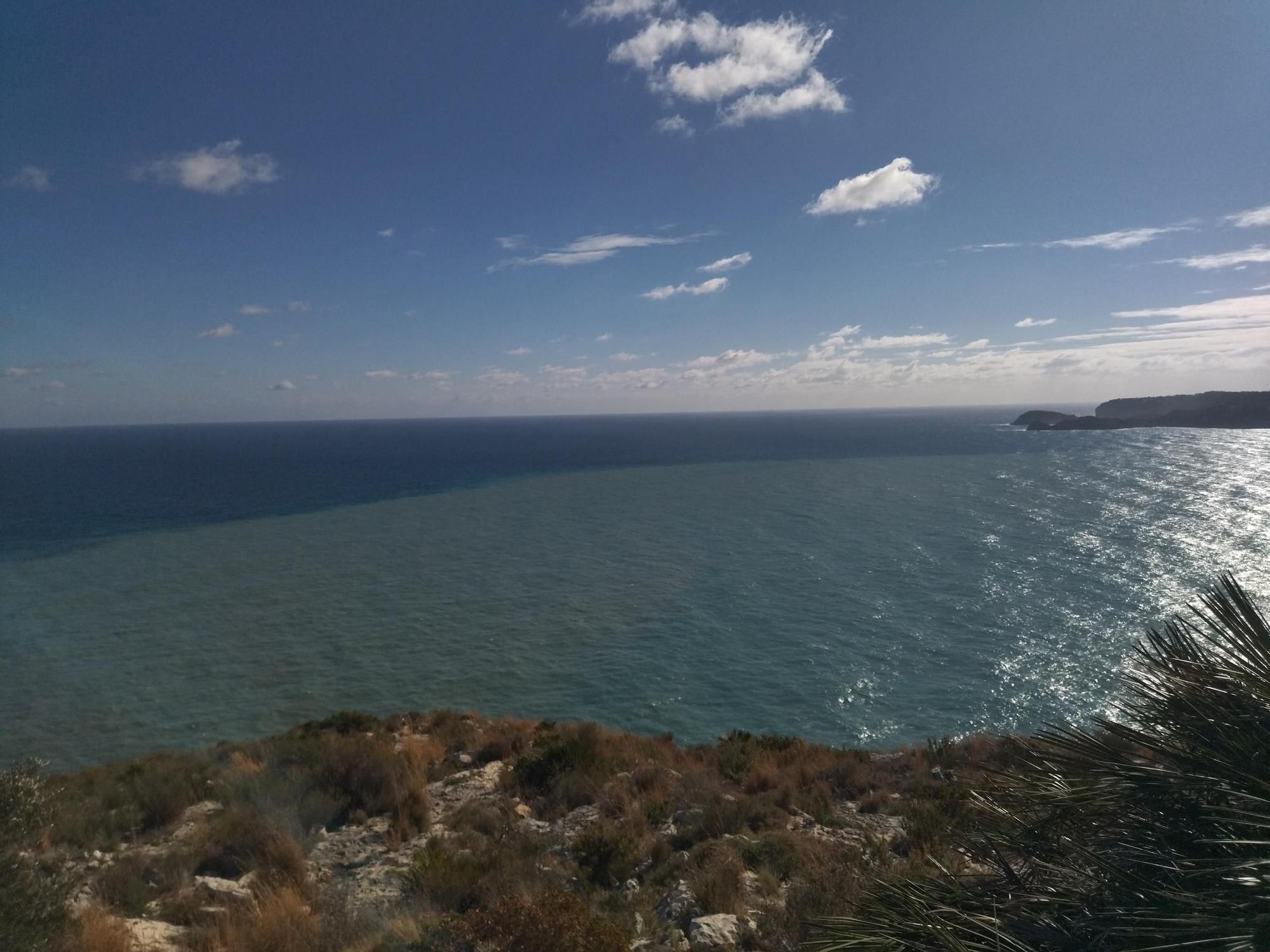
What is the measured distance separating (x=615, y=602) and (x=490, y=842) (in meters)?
22.1

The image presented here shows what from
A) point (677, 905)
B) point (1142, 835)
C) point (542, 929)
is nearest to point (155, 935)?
point (542, 929)

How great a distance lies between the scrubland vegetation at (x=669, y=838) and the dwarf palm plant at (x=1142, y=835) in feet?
0.05

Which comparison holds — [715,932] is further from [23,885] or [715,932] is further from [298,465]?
[298,465]

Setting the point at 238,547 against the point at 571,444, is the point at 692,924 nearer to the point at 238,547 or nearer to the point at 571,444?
the point at 238,547

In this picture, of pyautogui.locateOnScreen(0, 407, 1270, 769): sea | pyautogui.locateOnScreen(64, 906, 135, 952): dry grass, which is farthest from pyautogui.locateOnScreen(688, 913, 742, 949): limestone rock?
pyautogui.locateOnScreen(0, 407, 1270, 769): sea

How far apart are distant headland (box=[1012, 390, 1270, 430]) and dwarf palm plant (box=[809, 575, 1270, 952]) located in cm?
15327

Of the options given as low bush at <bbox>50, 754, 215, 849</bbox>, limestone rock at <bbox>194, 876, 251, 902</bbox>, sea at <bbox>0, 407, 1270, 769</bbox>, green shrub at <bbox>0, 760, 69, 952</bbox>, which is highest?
green shrub at <bbox>0, 760, 69, 952</bbox>

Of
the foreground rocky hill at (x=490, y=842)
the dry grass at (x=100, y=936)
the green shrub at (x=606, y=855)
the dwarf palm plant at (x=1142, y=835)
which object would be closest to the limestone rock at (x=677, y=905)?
the foreground rocky hill at (x=490, y=842)

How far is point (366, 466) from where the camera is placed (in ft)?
309

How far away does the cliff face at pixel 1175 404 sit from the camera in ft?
413

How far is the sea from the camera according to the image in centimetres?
2020

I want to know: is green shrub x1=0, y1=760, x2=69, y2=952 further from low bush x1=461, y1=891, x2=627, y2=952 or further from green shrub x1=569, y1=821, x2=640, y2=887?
green shrub x1=569, y1=821, x2=640, y2=887

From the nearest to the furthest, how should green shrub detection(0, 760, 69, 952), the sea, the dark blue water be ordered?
1. green shrub detection(0, 760, 69, 952)
2. the sea
3. the dark blue water

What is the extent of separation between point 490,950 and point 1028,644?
24218mm
